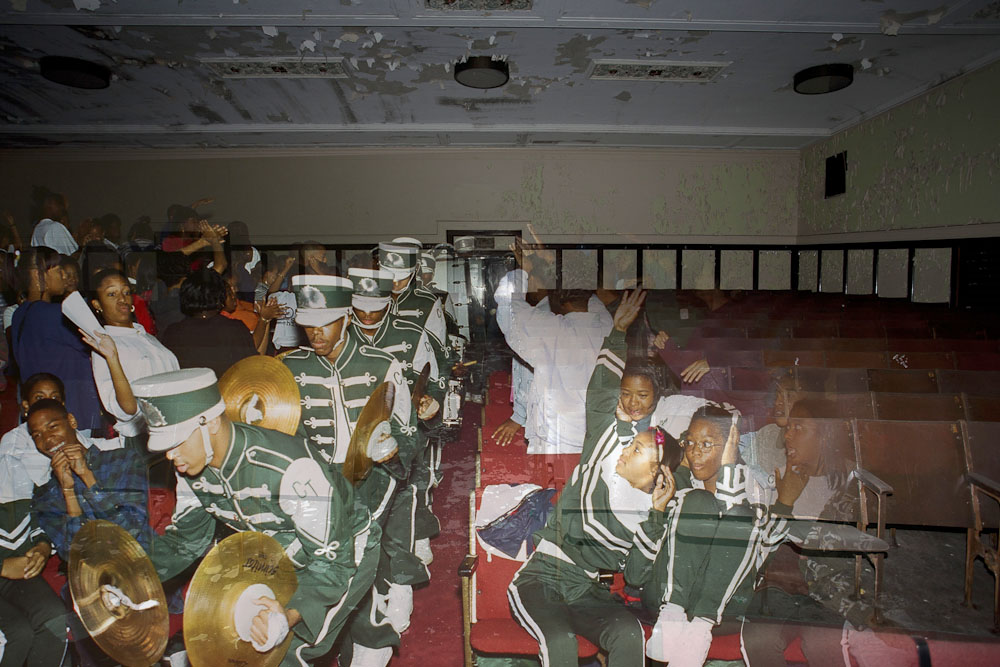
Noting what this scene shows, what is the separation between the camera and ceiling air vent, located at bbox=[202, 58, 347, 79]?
Answer: 3316mm

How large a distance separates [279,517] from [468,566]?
2.14ft

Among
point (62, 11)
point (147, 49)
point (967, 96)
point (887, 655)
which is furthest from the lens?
point (967, 96)

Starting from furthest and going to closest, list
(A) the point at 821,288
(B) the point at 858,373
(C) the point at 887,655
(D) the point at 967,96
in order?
(A) the point at 821,288 → (D) the point at 967,96 → (B) the point at 858,373 → (C) the point at 887,655

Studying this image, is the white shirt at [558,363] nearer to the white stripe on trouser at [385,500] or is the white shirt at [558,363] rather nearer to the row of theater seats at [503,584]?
the row of theater seats at [503,584]

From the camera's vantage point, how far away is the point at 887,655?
5.04 feet

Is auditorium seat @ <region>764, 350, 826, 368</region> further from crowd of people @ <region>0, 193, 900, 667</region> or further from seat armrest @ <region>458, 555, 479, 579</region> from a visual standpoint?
seat armrest @ <region>458, 555, 479, 579</region>

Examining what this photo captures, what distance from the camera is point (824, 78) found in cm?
341

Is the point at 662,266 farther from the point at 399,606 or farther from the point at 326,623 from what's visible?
the point at 326,623

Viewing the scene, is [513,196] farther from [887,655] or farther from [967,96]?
[887,655]

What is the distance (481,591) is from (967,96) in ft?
13.8

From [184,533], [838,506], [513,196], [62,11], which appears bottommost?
[184,533]

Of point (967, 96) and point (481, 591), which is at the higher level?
point (967, 96)

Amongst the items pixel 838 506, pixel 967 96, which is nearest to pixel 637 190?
pixel 967 96

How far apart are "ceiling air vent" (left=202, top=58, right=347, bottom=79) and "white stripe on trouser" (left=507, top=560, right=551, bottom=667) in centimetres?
318
